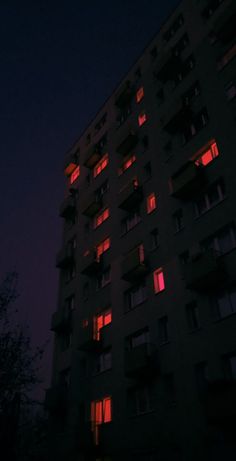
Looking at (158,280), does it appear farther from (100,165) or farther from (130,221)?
(100,165)

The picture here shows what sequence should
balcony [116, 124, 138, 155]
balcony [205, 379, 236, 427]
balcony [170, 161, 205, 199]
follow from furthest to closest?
balcony [116, 124, 138, 155] → balcony [170, 161, 205, 199] → balcony [205, 379, 236, 427]

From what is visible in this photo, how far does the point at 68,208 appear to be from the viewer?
4203 cm

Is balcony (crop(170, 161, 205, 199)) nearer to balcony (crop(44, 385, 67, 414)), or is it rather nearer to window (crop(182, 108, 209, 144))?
window (crop(182, 108, 209, 144))

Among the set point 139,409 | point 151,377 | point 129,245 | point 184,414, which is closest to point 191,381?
point 184,414

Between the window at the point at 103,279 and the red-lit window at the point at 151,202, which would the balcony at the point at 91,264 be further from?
the red-lit window at the point at 151,202

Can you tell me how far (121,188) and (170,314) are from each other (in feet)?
47.2

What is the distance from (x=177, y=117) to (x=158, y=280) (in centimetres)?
1234

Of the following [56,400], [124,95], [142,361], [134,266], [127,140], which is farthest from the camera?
[124,95]

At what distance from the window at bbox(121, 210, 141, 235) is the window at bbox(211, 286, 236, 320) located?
1079 centimetres

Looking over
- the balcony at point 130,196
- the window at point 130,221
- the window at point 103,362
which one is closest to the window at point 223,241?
the window at point 130,221

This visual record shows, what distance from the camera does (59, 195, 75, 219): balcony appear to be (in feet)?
137

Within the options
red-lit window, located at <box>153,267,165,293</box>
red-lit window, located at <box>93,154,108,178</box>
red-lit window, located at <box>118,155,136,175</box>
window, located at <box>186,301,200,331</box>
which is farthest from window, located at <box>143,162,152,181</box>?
window, located at <box>186,301,200,331</box>

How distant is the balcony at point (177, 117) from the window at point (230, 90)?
3.13m

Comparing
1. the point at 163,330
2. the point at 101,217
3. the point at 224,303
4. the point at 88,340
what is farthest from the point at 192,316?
the point at 101,217
